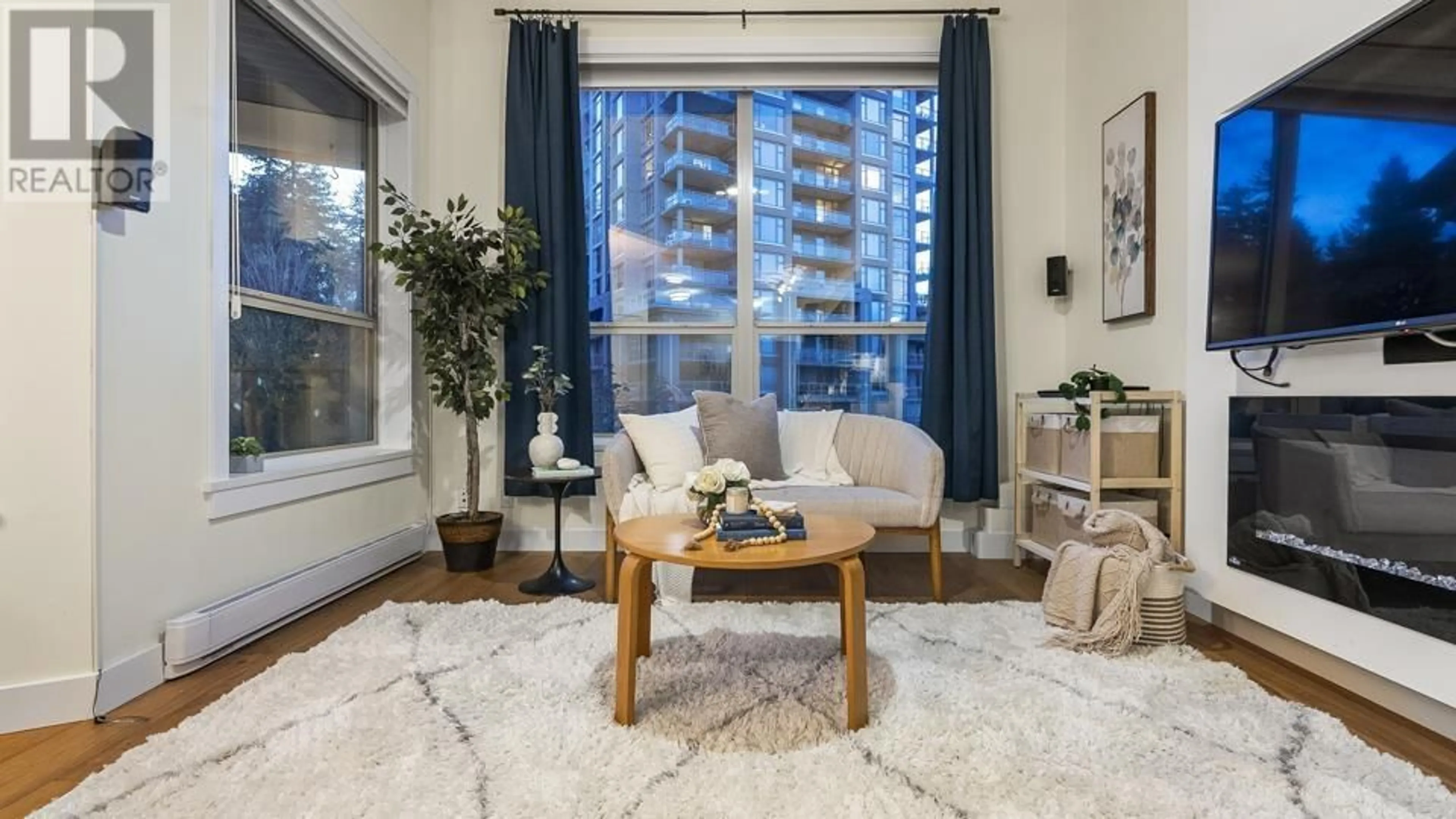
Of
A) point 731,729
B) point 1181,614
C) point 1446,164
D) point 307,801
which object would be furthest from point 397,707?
point 1446,164

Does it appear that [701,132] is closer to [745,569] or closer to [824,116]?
[824,116]

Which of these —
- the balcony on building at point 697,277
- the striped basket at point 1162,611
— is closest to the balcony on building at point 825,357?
the balcony on building at point 697,277

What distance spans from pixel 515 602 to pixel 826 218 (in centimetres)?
260

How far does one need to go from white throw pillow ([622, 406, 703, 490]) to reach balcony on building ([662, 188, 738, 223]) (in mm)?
1330

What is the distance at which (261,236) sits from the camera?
2.56m

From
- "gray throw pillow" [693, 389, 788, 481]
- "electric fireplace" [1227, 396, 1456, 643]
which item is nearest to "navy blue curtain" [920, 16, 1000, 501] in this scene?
"gray throw pillow" [693, 389, 788, 481]

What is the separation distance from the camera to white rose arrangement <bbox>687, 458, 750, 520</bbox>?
1.88m

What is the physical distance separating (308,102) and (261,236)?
749mm

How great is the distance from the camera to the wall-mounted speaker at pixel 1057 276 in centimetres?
339

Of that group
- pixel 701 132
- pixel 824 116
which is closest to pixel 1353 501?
pixel 824 116

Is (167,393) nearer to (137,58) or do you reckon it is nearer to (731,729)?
(137,58)

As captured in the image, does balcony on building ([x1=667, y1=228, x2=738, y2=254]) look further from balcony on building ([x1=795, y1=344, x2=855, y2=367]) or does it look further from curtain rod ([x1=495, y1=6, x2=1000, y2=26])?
curtain rod ([x1=495, y1=6, x2=1000, y2=26])

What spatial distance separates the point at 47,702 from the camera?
165 centimetres

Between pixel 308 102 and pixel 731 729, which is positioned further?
pixel 308 102
